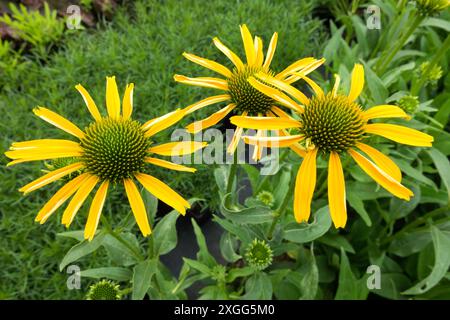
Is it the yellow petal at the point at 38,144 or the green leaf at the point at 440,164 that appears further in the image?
the green leaf at the point at 440,164

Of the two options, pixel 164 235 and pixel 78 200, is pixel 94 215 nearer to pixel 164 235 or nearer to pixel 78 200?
Answer: pixel 78 200

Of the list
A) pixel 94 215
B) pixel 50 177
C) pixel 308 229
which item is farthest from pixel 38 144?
pixel 308 229

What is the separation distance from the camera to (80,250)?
0.90 metres

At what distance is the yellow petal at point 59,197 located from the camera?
0.77 m

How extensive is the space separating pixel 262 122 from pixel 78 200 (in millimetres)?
422

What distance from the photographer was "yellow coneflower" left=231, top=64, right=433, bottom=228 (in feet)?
2.50

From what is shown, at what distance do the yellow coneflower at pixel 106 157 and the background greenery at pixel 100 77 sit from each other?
29.4 inches

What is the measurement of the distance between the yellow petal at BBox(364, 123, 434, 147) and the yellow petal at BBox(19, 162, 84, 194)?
656 millimetres

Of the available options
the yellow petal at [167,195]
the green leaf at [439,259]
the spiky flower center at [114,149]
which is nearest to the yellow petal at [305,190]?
the yellow petal at [167,195]

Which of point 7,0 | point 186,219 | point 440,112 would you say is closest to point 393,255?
point 440,112

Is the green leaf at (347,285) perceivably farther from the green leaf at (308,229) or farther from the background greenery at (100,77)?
the background greenery at (100,77)

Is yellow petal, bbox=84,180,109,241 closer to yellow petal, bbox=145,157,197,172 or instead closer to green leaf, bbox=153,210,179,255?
yellow petal, bbox=145,157,197,172

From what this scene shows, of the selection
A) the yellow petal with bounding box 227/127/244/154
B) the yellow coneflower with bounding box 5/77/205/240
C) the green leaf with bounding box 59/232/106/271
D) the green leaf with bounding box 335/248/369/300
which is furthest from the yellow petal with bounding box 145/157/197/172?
the green leaf with bounding box 335/248/369/300
